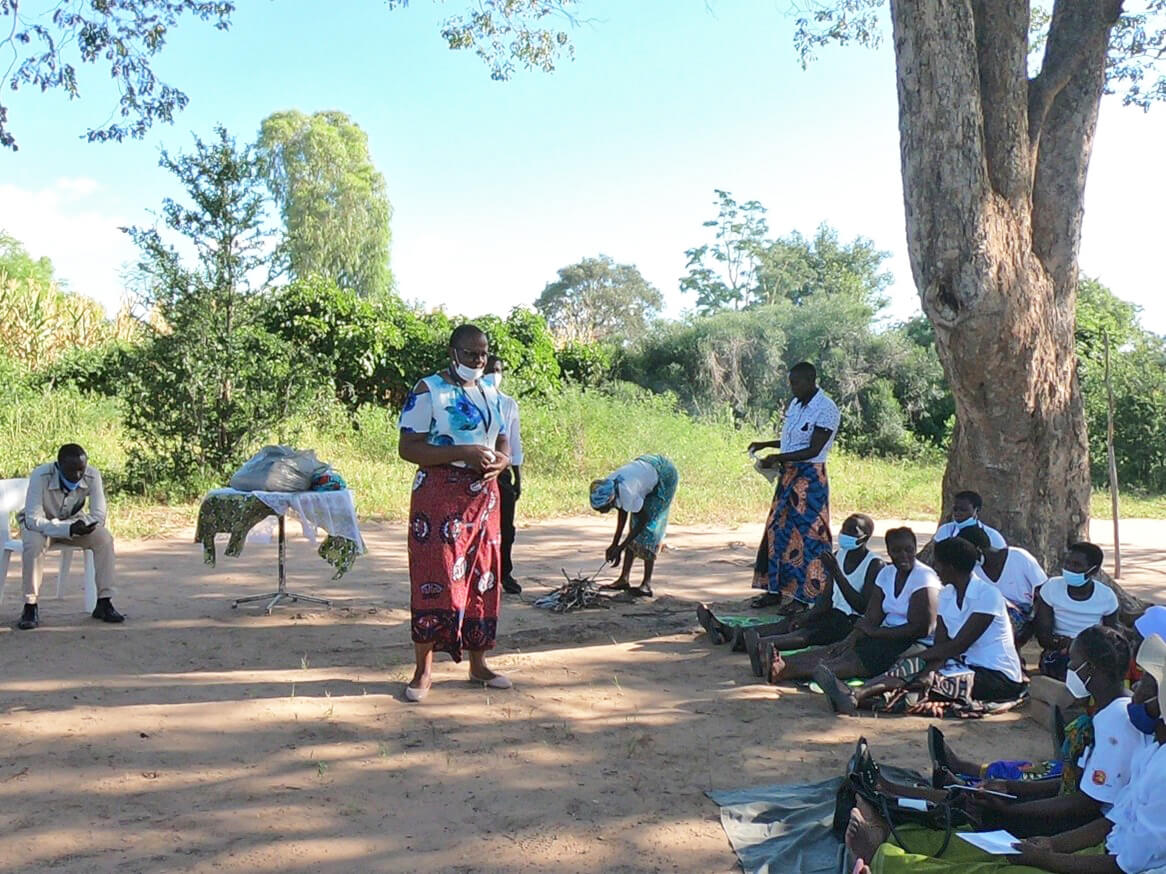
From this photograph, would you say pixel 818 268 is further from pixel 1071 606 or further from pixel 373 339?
pixel 1071 606

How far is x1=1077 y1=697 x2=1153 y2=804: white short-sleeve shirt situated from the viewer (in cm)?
322

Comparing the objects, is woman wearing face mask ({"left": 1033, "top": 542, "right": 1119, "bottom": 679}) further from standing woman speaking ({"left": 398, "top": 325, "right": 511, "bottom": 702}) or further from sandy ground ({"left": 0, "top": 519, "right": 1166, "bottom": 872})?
standing woman speaking ({"left": 398, "top": 325, "right": 511, "bottom": 702})

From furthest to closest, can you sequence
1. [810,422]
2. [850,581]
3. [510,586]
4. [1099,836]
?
[510,586] → [810,422] → [850,581] → [1099,836]

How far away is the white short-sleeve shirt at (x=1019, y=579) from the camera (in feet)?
19.7

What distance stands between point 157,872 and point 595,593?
172 inches

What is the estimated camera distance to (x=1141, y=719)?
125 inches

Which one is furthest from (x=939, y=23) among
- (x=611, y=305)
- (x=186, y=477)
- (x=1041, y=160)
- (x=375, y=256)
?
(x=611, y=305)

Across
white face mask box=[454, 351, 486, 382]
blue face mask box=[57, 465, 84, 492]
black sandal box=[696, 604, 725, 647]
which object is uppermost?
white face mask box=[454, 351, 486, 382]

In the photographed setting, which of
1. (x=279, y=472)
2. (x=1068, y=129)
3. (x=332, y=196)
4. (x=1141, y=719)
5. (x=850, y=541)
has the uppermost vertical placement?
(x=332, y=196)

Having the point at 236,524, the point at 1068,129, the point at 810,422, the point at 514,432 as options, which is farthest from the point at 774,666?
the point at 1068,129

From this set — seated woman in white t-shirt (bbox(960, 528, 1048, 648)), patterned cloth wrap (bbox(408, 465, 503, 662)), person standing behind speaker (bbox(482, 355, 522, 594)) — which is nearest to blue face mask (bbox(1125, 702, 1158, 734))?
seated woman in white t-shirt (bbox(960, 528, 1048, 648))

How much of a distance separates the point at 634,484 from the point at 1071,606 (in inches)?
117

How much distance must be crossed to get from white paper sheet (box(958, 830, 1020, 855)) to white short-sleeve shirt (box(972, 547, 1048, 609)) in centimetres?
285

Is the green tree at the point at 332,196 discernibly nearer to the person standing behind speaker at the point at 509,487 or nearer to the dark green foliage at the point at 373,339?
the dark green foliage at the point at 373,339
